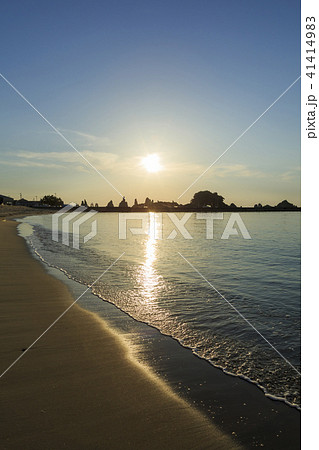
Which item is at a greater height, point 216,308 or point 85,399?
point 85,399

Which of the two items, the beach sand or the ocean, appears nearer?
the beach sand

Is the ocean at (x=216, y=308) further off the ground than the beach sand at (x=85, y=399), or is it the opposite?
the beach sand at (x=85, y=399)

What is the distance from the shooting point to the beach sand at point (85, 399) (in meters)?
3.55

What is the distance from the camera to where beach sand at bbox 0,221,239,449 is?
3555mm

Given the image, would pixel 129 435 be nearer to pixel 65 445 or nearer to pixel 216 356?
pixel 65 445

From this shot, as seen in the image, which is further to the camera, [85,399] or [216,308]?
[216,308]

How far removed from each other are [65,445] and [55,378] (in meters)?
1.50

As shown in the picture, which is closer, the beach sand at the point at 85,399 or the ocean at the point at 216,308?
the beach sand at the point at 85,399

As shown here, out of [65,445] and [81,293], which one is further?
[81,293]

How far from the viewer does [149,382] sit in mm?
4863

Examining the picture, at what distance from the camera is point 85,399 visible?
168 inches

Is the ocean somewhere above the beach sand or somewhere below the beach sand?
below
